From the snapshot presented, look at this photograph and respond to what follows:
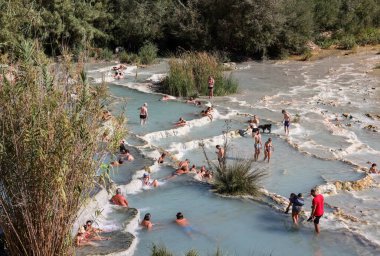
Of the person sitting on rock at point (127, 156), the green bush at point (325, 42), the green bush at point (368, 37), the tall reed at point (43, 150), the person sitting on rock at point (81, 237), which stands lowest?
the person sitting on rock at point (127, 156)

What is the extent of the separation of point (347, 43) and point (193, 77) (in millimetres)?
20007

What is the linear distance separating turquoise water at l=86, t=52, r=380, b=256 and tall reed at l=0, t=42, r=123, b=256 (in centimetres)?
107

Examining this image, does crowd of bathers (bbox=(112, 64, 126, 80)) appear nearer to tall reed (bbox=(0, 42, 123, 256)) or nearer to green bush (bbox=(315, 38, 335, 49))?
green bush (bbox=(315, 38, 335, 49))

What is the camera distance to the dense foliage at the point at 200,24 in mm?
37969

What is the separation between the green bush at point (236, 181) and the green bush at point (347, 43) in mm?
30718

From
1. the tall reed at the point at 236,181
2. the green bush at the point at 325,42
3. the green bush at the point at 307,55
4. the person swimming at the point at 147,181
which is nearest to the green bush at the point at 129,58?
the green bush at the point at 307,55

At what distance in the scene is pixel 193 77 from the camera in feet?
90.9

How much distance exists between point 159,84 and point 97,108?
70.9ft

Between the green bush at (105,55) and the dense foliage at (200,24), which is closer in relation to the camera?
the dense foliage at (200,24)

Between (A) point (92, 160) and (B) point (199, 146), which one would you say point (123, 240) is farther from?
(B) point (199, 146)

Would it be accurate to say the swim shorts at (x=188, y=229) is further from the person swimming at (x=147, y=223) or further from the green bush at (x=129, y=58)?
the green bush at (x=129, y=58)

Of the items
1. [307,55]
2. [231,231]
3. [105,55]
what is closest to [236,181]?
[231,231]

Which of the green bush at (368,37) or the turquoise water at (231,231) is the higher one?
the green bush at (368,37)

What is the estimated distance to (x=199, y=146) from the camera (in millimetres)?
19531
